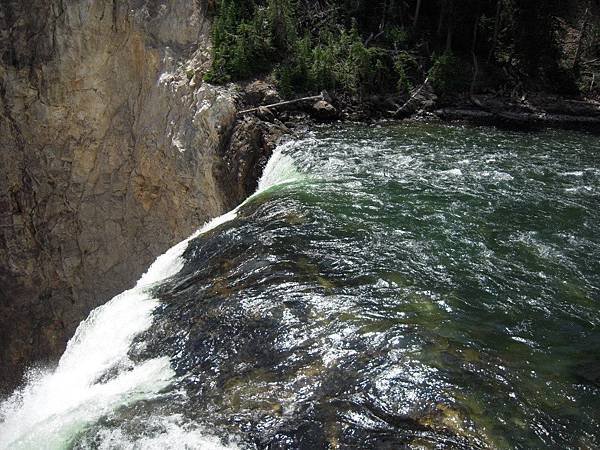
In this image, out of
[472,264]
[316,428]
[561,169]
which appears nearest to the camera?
[316,428]

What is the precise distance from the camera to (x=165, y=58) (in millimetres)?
14750

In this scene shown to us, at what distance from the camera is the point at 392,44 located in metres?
16.3

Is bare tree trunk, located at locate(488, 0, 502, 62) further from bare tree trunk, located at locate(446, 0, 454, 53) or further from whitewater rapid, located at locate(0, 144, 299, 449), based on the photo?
whitewater rapid, located at locate(0, 144, 299, 449)

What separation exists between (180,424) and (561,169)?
345 inches

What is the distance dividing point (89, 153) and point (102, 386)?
40.8 feet

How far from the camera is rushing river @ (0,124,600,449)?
13.0ft

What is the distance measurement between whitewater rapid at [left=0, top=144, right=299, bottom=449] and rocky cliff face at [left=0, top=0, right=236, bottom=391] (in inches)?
282

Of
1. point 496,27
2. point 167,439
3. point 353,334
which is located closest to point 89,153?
point 496,27

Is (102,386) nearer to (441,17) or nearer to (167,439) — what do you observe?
(167,439)

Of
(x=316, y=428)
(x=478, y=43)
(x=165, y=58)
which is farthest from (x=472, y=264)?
(x=478, y=43)

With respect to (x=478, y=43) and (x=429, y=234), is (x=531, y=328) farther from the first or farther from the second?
(x=478, y=43)

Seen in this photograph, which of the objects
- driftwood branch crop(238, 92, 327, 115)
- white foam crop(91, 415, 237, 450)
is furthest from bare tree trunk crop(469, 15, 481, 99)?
white foam crop(91, 415, 237, 450)

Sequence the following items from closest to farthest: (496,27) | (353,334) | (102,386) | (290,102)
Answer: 1. (353,334)
2. (102,386)
3. (290,102)
4. (496,27)

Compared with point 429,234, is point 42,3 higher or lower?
higher
